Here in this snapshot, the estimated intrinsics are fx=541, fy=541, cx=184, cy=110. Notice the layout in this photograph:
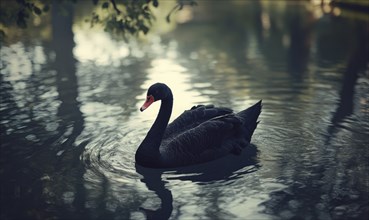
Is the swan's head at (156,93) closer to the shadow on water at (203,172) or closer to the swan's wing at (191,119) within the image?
the swan's wing at (191,119)

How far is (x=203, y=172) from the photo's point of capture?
7801 millimetres

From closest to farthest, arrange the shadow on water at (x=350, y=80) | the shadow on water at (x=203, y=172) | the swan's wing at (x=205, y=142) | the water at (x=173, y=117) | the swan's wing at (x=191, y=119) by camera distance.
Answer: the water at (x=173, y=117)
the shadow on water at (x=203, y=172)
the swan's wing at (x=205, y=142)
the swan's wing at (x=191, y=119)
the shadow on water at (x=350, y=80)

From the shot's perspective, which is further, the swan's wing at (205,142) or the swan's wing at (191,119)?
the swan's wing at (191,119)

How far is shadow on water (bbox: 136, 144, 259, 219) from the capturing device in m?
7.25

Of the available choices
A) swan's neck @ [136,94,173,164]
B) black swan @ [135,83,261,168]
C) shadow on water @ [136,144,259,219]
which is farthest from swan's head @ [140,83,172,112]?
shadow on water @ [136,144,259,219]

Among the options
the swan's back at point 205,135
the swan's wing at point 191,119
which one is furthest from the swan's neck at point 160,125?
the swan's wing at point 191,119

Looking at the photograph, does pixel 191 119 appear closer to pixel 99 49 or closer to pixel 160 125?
pixel 160 125

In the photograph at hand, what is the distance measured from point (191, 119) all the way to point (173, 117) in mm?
2259

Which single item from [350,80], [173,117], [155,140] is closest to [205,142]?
[155,140]

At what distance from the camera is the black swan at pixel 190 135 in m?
7.73

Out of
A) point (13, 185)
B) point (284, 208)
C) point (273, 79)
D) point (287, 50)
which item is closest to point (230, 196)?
point (284, 208)

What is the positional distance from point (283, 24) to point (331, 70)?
47.5 feet

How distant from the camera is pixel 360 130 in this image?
9648 mm

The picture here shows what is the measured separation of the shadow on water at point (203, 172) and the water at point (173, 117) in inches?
1.0
